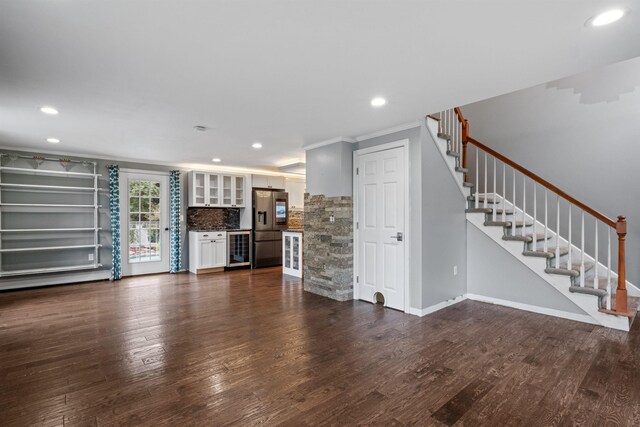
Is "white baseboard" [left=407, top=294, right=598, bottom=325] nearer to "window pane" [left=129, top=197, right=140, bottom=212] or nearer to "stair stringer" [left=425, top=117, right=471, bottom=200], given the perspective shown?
"stair stringer" [left=425, top=117, right=471, bottom=200]

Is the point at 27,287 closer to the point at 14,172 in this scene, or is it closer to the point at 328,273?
the point at 14,172

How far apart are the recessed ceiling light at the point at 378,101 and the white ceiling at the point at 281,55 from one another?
0.25ft

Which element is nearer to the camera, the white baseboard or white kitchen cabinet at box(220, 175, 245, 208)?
the white baseboard

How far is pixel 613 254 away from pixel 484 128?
260cm

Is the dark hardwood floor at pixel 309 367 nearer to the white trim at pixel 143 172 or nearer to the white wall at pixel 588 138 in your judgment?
the white wall at pixel 588 138

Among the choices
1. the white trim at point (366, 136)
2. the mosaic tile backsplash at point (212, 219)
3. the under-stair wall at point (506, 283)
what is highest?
the white trim at point (366, 136)

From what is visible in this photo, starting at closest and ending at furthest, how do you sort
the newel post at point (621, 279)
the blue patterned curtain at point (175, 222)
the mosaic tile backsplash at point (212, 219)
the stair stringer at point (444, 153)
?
the newel post at point (621, 279), the stair stringer at point (444, 153), the blue patterned curtain at point (175, 222), the mosaic tile backsplash at point (212, 219)

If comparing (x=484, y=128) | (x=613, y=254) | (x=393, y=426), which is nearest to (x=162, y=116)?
(x=393, y=426)

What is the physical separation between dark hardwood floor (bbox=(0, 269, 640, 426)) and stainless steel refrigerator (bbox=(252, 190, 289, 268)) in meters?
3.35

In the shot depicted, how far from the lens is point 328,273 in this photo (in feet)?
15.5

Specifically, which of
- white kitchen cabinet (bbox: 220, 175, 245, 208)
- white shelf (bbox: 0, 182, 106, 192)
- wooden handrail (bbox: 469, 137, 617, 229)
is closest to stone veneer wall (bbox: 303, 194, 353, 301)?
wooden handrail (bbox: 469, 137, 617, 229)

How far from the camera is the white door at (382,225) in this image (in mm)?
4109

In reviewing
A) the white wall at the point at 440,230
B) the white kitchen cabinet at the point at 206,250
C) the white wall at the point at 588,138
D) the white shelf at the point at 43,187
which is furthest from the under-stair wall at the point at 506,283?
the white shelf at the point at 43,187

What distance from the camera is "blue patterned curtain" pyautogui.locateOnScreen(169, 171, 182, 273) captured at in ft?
22.4
